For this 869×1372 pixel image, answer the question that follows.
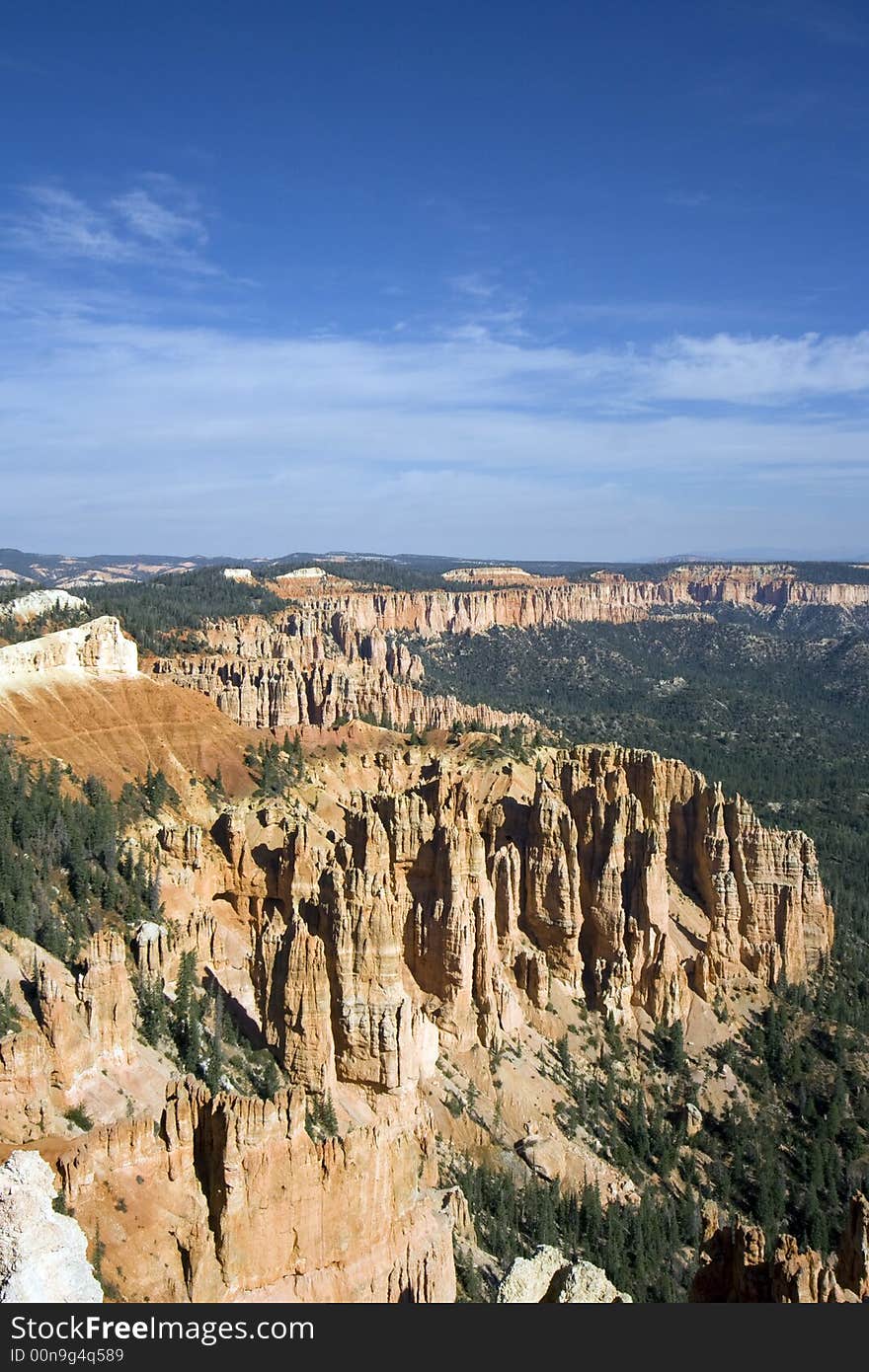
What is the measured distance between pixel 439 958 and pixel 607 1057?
A: 11.7 m

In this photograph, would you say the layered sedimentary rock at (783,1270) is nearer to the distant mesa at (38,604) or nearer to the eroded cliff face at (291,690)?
the eroded cliff face at (291,690)

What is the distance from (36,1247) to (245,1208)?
6489mm

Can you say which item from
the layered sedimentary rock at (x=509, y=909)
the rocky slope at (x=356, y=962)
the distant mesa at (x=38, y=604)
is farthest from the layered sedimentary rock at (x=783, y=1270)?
the distant mesa at (x=38, y=604)

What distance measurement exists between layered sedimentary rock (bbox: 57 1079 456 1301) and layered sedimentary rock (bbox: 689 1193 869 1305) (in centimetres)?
892

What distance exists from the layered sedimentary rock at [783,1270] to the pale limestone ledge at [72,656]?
6258 cm

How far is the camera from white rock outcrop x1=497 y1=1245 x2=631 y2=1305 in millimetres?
22344

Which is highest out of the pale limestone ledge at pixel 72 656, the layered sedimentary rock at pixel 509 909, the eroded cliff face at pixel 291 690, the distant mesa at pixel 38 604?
the distant mesa at pixel 38 604

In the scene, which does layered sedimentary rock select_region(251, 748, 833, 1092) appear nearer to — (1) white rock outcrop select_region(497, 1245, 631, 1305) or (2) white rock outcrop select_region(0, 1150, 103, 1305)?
(1) white rock outcrop select_region(497, 1245, 631, 1305)

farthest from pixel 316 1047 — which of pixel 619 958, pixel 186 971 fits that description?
pixel 619 958

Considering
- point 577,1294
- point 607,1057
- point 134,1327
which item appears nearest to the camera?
point 134,1327

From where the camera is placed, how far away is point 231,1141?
26359 mm

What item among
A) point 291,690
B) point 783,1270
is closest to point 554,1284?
point 783,1270

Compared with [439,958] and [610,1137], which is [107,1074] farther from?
[610,1137]

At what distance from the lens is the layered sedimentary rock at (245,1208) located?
969 inches
